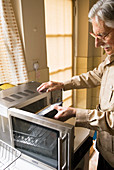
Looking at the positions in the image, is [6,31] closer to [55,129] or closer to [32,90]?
[32,90]

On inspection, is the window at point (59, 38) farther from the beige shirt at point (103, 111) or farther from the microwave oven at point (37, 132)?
the microwave oven at point (37, 132)

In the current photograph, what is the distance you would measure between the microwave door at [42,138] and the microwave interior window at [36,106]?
14cm

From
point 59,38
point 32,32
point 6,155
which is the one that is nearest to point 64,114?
point 6,155

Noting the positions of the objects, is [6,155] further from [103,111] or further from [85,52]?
[85,52]

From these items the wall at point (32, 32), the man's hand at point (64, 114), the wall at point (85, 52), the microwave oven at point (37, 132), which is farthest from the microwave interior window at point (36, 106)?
the wall at point (85, 52)

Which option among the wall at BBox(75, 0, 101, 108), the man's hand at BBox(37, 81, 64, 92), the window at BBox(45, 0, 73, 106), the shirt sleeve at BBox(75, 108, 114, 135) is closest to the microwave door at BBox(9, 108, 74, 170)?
the shirt sleeve at BBox(75, 108, 114, 135)

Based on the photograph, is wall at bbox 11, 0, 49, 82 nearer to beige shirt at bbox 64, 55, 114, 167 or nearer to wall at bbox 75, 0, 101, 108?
beige shirt at bbox 64, 55, 114, 167

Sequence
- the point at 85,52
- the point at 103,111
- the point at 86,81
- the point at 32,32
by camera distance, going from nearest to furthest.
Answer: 1. the point at 103,111
2. the point at 86,81
3. the point at 32,32
4. the point at 85,52

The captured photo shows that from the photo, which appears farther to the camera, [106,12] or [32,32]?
[32,32]

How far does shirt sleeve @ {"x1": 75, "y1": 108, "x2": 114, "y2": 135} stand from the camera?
712 millimetres

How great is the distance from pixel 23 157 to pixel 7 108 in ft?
1.01

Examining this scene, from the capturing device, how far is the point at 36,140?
80cm

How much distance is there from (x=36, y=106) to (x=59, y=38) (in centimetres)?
154

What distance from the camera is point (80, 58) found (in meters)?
2.68
